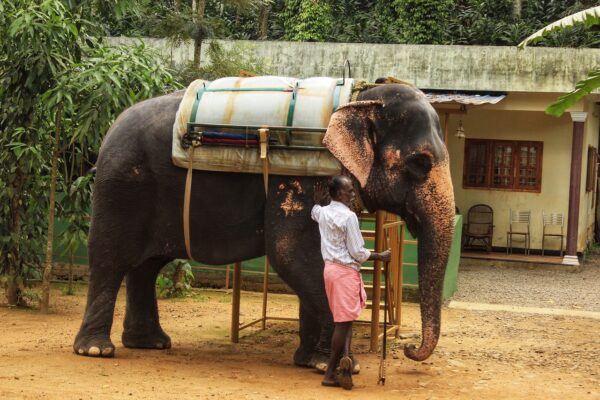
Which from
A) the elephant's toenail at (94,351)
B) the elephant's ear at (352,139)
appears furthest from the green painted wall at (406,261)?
the elephant's ear at (352,139)

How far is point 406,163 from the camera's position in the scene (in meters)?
7.86

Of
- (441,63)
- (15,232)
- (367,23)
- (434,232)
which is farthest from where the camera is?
(367,23)

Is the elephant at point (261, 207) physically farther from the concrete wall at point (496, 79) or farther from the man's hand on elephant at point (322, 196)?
the concrete wall at point (496, 79)

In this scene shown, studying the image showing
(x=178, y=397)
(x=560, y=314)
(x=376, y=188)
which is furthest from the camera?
(x=560, y=314)

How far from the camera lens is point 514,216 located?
1988 cm

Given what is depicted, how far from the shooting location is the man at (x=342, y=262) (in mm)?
7305

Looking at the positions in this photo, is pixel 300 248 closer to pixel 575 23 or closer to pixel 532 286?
pixel 575 23

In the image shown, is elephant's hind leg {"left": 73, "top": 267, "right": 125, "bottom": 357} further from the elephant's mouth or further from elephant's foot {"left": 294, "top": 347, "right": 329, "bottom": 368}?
the elephant's mouth

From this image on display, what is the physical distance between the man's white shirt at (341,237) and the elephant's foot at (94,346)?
2192mm

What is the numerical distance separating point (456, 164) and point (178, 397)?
46.1 ft

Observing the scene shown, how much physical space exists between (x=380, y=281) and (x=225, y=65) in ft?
25.8

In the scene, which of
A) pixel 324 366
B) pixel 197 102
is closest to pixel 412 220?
pixel 324 366

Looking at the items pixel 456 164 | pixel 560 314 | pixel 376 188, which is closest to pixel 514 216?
pixel 456 164

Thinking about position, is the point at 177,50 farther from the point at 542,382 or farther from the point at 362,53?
the point at 542,382
